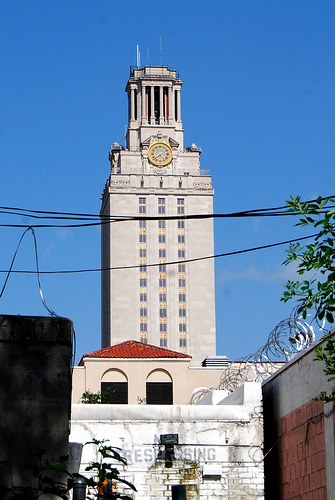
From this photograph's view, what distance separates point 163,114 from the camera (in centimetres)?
14075

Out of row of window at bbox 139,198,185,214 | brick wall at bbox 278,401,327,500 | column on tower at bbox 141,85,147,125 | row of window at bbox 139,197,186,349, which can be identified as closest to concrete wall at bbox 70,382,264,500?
brick wall at bbox 278,401,327,500

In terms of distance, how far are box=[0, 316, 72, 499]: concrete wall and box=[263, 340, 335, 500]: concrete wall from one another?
18.3 feet

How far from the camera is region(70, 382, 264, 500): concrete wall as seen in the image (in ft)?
66.9

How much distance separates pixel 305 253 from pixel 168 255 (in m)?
116

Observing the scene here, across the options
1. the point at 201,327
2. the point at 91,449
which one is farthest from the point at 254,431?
the point at 201,327

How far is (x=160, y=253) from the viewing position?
127 metres

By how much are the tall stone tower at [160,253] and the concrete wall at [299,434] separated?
10345 cm

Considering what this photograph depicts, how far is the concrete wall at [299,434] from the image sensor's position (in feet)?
44.0

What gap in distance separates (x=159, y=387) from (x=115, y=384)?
9.43 ft

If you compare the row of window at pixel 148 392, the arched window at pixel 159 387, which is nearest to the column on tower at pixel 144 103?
the arched window at pixel 159 387

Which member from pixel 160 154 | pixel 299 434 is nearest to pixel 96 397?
pixel 299 434

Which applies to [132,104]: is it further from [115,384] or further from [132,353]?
[115,384]

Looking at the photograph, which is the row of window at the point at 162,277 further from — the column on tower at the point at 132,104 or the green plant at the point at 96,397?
the green plant at the point at 96,397

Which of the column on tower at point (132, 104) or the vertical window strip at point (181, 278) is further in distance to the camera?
the column on tower at point (132, 104)
